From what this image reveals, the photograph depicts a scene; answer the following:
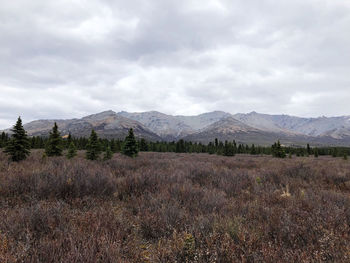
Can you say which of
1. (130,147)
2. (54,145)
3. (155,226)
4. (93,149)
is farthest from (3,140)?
(155,226)

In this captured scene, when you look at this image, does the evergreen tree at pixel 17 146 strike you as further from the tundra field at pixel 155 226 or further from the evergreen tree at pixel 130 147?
the evergreen tree at pixel 130 147

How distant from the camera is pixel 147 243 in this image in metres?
3.21

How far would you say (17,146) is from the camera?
48.8ft

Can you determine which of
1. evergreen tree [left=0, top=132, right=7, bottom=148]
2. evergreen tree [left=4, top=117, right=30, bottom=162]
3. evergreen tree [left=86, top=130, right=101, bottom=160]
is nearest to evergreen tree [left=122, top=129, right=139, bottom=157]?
evergreen tree [left=86, top=130, right=101, bottom=160]

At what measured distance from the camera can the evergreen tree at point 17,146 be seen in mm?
14518

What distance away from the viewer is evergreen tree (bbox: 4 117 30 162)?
47.6 feet

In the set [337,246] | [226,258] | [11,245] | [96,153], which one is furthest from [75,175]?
[96,153]

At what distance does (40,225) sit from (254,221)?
159 inches

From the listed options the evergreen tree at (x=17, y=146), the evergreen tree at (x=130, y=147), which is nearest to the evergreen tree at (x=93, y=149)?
the evergreen tree at (x=130, y=147)

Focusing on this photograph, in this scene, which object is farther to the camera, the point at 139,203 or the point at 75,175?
the point at 75,175

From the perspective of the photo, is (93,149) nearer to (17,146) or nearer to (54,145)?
(54,145)

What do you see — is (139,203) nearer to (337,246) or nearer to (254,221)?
(254,221)

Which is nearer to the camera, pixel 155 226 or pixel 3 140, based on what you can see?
pixel 155 226

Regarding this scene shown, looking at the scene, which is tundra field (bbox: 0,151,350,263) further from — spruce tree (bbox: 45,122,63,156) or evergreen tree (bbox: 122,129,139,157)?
evergreen tree (bbox: 122,129,139,157)
